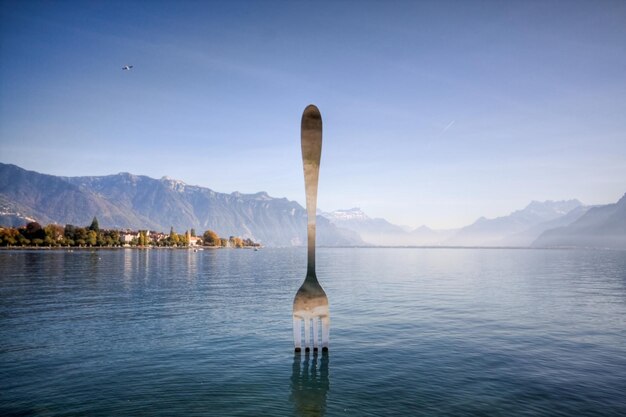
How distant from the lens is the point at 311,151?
1991 centimetres

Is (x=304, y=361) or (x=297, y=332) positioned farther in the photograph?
(x=304, y=361)

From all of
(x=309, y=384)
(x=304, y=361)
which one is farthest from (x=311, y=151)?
(x=304, y=361)

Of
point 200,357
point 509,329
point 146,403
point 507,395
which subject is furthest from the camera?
point 509,329

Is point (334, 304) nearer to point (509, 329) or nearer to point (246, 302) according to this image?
point (246, 302)

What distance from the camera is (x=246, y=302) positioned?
163 ft

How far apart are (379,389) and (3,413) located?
52.7 ft

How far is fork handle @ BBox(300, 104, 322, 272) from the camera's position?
19688 millimetres

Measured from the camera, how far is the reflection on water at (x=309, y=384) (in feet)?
56.1

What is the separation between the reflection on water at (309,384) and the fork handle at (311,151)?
5.77 m

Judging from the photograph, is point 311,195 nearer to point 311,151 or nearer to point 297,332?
point 311,151

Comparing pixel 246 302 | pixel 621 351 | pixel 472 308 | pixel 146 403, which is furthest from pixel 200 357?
pixel 472 308

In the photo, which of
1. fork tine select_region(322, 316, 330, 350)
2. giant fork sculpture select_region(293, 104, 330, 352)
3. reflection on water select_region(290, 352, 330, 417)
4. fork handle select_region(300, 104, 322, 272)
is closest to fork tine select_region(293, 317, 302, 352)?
giant fork sculpture select_region(293, 104, 330, 352)

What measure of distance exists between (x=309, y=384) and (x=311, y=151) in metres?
11.6

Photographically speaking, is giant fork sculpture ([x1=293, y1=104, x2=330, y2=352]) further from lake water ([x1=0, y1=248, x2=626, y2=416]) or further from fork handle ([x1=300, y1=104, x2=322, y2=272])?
lake water ([x1=0, y1=248, x2=626, y2=416])
